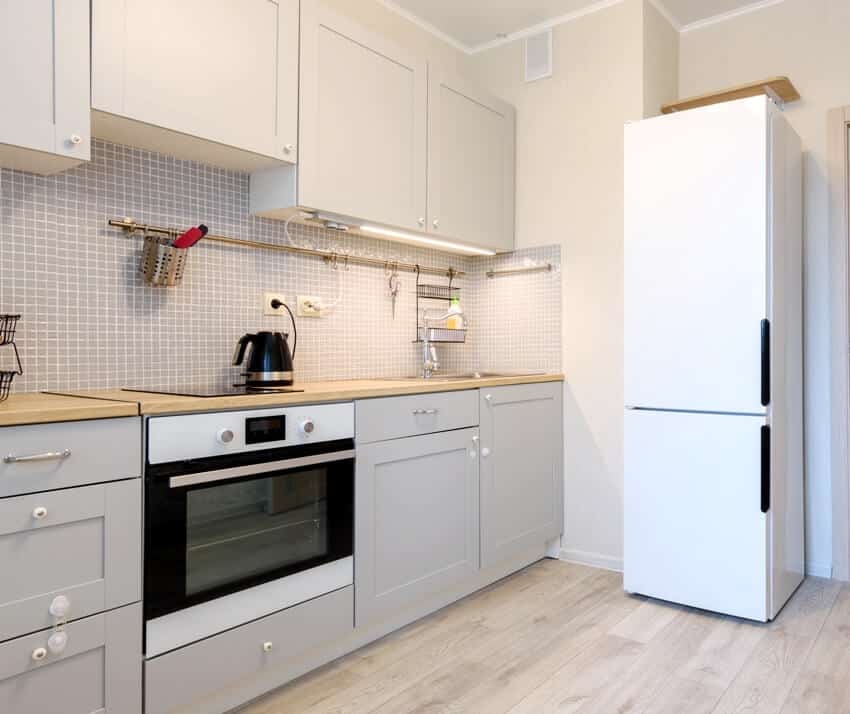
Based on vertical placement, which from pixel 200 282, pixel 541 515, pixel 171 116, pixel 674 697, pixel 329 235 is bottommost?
pixel 674 697

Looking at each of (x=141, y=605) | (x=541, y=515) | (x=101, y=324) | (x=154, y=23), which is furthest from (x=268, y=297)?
(x=541, y=515)

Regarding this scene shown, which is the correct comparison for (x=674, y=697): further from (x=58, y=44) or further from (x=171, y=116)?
(x=58, y=44)

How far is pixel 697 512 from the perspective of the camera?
2.59m

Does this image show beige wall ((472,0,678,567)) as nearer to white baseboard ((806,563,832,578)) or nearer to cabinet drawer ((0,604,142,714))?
white baseboard ((806,563,832,578))

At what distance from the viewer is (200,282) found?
2.36 m

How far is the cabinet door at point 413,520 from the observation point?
2207 mm

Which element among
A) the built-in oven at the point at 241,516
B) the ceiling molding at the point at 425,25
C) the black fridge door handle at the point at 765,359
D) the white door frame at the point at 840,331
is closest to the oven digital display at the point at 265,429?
the built-in oven at the point at 241,516

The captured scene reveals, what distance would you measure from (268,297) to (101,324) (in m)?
0.65

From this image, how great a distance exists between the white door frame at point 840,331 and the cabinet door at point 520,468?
118cm

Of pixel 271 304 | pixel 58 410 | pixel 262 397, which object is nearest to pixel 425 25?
pixel 271 304

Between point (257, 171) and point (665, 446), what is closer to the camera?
point (257, 171)

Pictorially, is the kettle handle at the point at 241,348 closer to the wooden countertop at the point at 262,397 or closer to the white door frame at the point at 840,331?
the wooden countertop at the point at 262,397

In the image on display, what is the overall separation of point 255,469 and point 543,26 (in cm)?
264

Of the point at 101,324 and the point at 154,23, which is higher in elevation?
the point at 154,23
